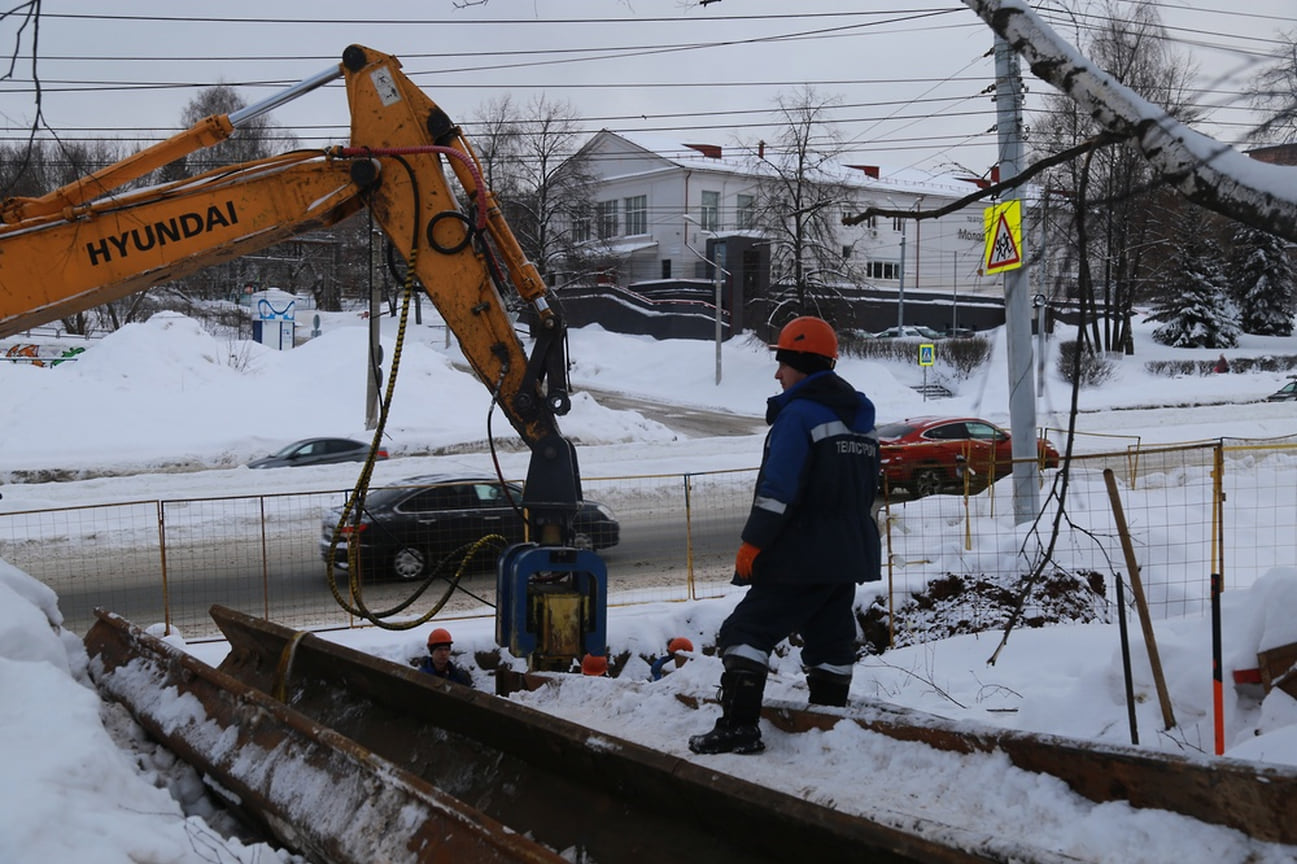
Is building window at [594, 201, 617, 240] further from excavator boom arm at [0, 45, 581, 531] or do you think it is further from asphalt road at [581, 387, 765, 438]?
excavator boom arm at [0, 45, 581, 531]

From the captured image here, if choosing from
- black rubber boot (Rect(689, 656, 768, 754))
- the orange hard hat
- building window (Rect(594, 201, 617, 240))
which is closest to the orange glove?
black rubber boot (Rect(689, 656, 768, 754))

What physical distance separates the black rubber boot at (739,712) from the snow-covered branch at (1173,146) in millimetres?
2549

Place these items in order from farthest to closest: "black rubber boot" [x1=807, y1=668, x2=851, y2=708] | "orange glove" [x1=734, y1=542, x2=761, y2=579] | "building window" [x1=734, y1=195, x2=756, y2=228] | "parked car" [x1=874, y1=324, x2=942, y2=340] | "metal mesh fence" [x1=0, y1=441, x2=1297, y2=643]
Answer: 1. "parked car" [x1=874, y1=324, x2=942, y2=340]
2. "building window" [x1=734, y1=195, x2=756, y2=228]
3. "metal mesh fence" [x1=0, y1=441, x2=1297, y2=643]
4. "black rubber boot" [x1=807, y1=668, x2=851, y2=708]
5. "orange glove" [x1=734, y1=542, x2=761, y2=579]

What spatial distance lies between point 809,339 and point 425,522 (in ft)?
32.1

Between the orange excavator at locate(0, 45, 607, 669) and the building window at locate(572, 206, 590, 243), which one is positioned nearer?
the orange excavator at locate(0, 45, 607, 669)

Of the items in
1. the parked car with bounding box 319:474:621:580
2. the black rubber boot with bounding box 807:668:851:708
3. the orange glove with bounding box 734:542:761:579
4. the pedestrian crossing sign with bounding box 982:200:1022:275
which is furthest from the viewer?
the parked car with bounding box 319:474:621:580

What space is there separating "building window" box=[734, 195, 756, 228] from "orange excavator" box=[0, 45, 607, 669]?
141 ft

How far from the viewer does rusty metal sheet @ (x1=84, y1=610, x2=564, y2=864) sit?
3615 millimetres

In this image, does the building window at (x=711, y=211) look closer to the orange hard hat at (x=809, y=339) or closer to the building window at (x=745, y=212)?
the building window at (x=745, y=212)

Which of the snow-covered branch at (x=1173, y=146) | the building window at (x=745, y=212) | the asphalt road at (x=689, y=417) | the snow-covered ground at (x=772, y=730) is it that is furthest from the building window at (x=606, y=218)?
the snow-covered branch at (x=1173, y=146)

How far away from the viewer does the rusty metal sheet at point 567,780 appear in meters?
3.59

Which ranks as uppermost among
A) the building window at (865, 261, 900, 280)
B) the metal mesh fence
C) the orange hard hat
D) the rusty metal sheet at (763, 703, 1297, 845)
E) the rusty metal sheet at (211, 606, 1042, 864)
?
the building window at (865, 261, 900, 280)

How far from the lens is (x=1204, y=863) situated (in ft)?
11.5

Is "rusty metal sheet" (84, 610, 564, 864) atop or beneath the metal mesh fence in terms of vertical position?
atop
